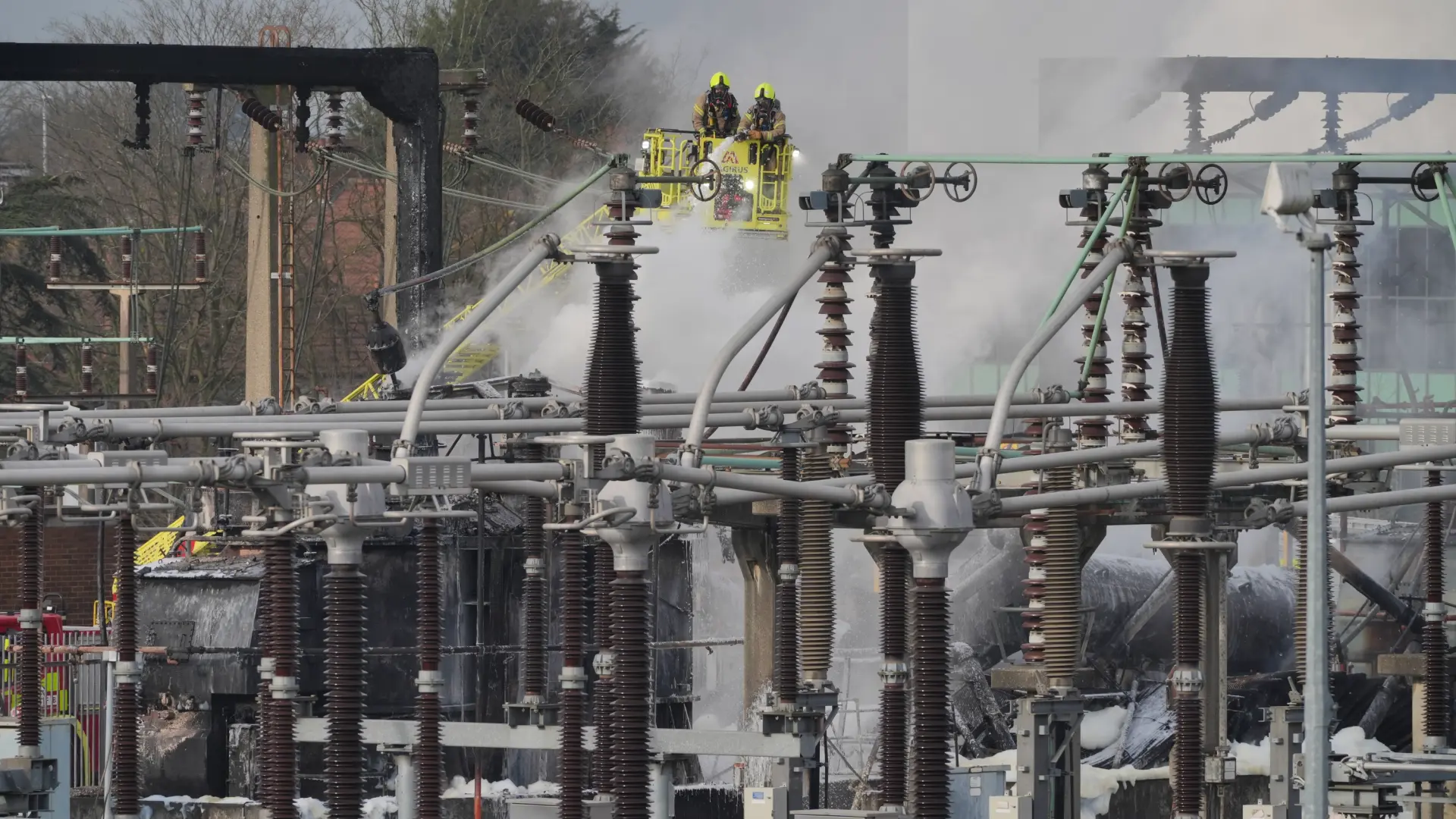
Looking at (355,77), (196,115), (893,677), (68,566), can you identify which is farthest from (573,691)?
(68,566)

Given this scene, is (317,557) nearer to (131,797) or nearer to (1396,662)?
(131,797)

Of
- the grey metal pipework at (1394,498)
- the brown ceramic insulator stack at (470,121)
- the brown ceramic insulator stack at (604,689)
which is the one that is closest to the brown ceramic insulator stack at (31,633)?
the brown ceramic insulator stack at (604,689)

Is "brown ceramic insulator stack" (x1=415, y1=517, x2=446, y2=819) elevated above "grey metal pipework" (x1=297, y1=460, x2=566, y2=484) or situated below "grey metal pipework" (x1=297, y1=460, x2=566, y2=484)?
below

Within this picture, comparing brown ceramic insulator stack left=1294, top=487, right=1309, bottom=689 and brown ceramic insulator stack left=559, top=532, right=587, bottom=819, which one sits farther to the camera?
brown ceramic insulator stack left=1294, top=487, right=1309, bottom=689

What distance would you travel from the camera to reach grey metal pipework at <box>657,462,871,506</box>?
21.6 metres

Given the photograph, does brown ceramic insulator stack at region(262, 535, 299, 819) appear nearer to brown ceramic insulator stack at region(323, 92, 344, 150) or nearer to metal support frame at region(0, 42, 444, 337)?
metal support frame at region(0, 42, 444, 337)

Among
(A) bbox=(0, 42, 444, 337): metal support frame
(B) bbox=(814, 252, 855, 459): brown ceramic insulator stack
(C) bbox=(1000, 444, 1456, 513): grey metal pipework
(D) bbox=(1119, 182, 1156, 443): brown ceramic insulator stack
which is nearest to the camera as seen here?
(C) bbox=(1000, 444, 1456, 513): grey metal pipework

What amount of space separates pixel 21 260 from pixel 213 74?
990 inches

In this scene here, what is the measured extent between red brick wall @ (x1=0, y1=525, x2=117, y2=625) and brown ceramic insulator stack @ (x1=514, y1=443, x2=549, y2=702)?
63.4 ft

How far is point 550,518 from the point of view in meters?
31.1

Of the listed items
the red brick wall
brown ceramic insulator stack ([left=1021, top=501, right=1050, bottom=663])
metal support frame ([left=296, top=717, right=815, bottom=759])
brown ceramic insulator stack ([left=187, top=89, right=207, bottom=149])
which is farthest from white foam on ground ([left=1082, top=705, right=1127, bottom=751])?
the red brick wall

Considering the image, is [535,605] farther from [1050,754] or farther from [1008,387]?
[1008,387]

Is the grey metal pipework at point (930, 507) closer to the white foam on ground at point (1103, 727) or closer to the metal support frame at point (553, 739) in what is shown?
the metal support frame at point (553, 739)

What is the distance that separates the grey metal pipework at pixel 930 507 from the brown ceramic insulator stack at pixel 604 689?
224cm
